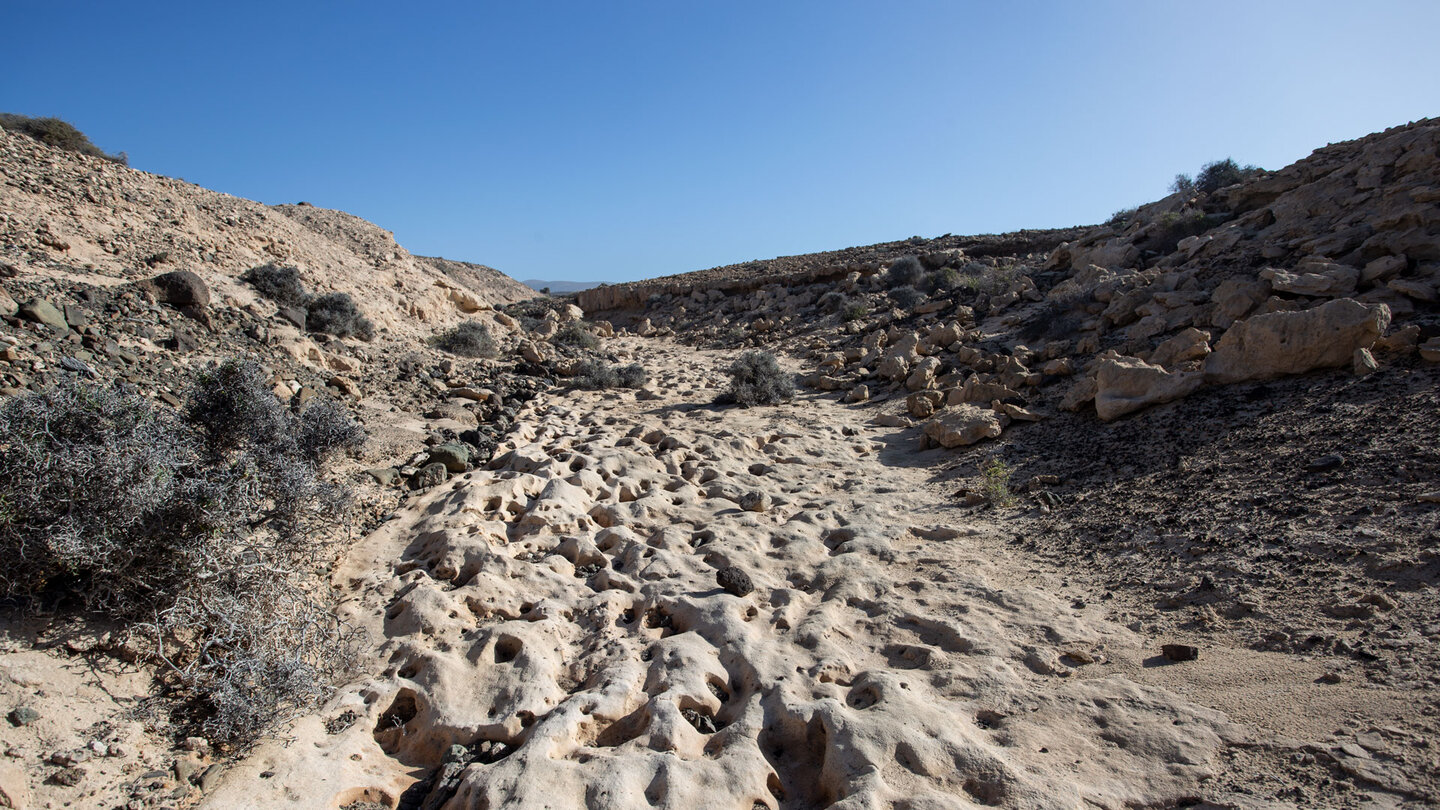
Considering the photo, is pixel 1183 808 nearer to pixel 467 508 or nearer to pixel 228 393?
pixel 467 508

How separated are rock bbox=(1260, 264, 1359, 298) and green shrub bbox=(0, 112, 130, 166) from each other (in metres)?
14.7

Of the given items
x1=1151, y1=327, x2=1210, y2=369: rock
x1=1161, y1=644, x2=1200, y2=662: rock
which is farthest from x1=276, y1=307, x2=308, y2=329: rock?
x1=1151, y1=327, x2=1210, y2=369: rock

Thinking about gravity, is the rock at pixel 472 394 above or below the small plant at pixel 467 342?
below

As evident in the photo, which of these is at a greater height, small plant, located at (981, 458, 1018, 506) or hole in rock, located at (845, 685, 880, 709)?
small plant, located at (981, 458, 1018, 506)

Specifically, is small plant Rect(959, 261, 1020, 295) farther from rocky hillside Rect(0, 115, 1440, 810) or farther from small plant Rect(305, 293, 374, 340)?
small plant Rect(305, 293, 374, 340)

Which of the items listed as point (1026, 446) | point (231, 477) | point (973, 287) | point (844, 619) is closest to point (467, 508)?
point (231, 477)

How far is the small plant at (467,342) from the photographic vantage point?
34.4ft

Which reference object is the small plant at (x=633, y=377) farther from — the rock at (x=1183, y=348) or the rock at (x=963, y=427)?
the rock at (x=1183, y=348)

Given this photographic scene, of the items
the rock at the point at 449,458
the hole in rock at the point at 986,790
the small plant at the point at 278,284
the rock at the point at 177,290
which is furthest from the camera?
the small plant at the point at 278,284

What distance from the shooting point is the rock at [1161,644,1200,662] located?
124 inches

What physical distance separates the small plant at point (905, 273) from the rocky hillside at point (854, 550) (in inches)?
226

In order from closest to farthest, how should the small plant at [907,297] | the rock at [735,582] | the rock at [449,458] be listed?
1. the rock at [735,582]
2. the rock at [449,458]
3. the small plant at [907,297]

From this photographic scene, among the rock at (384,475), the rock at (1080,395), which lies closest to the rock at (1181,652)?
the rock at (1080,395)

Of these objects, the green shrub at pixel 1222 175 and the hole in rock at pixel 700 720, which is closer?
the hole in rock at pixel 700 720
